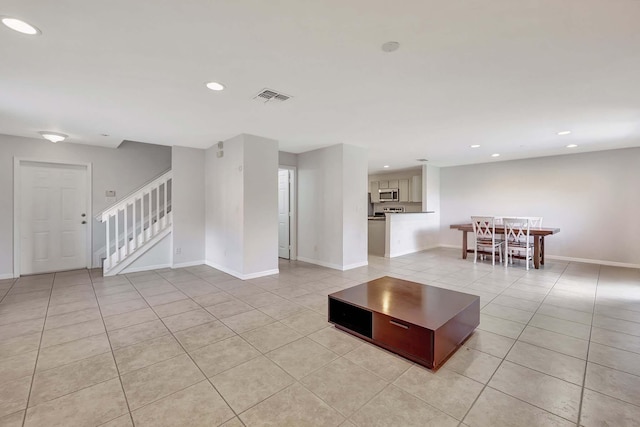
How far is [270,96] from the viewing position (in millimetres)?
2957

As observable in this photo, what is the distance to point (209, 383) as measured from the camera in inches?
75.6

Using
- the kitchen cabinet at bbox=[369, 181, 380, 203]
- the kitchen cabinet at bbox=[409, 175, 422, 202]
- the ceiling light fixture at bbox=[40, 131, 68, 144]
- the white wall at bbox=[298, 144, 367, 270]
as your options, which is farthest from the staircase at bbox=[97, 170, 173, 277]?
the kitchen cabinet at bbox=[409, 175, 422, 202]

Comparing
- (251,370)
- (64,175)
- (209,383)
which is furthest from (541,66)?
(64,175)

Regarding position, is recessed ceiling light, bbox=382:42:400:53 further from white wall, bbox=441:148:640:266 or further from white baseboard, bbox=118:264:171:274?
white wall, bbox=441:148:640:266

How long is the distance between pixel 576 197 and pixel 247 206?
702 cm

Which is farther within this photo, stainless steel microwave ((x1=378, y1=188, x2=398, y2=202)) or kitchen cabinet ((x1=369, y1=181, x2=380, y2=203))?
kitchen cabinet ((x1=369, y1=181, x2=380, y2=203))

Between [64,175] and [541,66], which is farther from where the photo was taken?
[64,175]

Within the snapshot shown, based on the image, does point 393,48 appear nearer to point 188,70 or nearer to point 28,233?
point 188,70

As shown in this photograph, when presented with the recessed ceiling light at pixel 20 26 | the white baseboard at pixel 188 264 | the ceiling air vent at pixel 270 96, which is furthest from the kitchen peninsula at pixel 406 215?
the recessed ceiling light at pixel 20 26

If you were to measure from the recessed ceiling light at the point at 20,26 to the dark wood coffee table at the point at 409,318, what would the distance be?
9.83 feet

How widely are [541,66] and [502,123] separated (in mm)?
1740

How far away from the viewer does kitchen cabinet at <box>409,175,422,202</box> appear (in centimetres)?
842

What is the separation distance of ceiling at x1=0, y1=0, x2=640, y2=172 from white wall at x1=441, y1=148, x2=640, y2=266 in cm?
201

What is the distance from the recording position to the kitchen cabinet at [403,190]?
882cm
